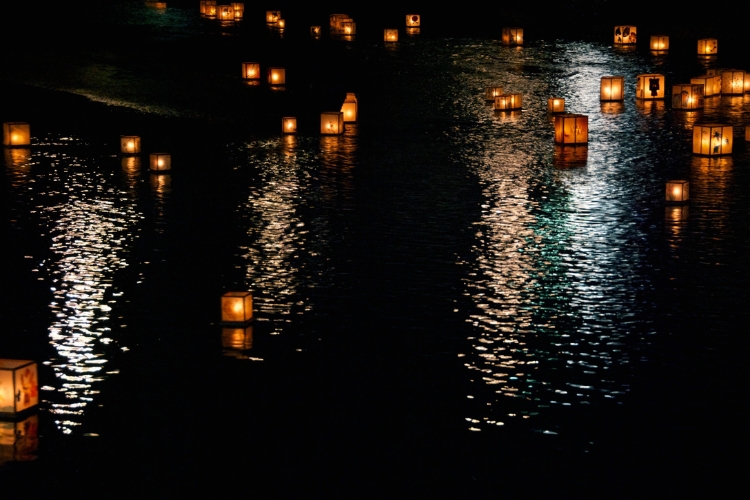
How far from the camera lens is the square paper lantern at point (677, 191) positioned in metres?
15.2

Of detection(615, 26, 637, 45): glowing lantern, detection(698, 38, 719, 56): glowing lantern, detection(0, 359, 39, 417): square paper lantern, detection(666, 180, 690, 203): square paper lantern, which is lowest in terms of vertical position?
detection(0, 359, 39, 417): square paper lantern

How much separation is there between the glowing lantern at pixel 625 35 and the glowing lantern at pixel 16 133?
1896 centimetres

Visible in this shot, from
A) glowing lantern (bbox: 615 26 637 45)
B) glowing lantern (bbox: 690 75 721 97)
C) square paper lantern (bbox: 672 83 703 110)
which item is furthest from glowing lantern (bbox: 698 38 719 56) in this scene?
square paper lantern (bbox: 672 83 703 110)

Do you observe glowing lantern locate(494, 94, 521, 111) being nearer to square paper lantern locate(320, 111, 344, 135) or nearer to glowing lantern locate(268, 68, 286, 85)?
square paper lantern locate(320, 111, 344, 135)

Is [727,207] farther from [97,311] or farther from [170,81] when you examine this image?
[170,81]

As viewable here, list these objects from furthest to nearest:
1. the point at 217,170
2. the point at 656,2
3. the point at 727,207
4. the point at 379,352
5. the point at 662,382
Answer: the point at 656,2 < the point at 217,170 < the point at 727,207 < the point at 379,352 < the point at 662,382

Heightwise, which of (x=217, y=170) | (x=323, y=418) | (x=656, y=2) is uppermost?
(x=656, y=2)

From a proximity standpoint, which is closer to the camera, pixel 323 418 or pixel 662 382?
pixel 323 418

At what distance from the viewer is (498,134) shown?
21000 millimetres

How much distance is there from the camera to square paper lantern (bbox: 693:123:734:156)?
60.7 ft

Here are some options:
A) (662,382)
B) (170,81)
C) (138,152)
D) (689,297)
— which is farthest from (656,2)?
(662,382)

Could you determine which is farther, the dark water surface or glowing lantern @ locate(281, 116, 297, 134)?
glowing lantern @ locate(281, 116, 297, 134)

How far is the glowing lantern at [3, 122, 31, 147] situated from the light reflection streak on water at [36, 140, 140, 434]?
145 centimetres

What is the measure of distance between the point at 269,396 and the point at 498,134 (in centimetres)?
1325
